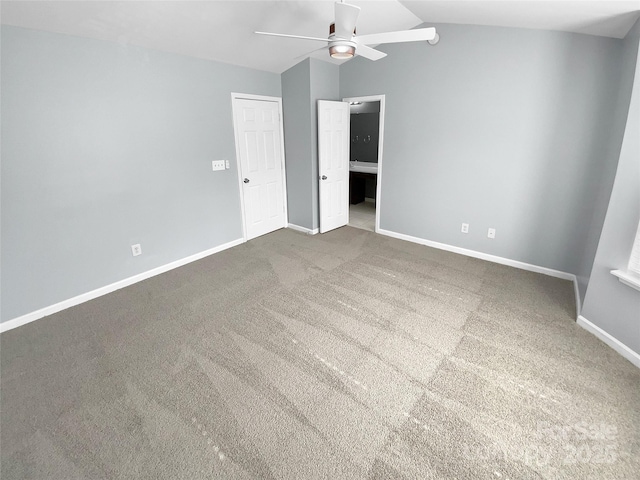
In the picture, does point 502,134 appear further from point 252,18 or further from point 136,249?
point 136,249

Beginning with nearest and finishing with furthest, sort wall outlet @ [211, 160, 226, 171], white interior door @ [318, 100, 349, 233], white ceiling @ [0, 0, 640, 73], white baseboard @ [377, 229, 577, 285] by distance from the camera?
white ceiling @ [0, 0, 640, 73] < white baseboard @ [377, 229, 577, 285] < wall outlet @ [211, 160, 226, 171] < white interior door @ [318, 100, 349, 233]

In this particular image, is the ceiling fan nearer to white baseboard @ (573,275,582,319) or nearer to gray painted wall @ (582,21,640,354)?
gray painted wall @ (582,21,640,354)

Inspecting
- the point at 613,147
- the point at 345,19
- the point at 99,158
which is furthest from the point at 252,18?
the point at 613,147

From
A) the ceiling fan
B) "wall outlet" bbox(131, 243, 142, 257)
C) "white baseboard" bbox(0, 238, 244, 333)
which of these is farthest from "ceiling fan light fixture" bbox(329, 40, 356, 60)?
"white baseboard" bbox(0, 238, 244, 333)

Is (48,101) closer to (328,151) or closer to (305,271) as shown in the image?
(305,271)

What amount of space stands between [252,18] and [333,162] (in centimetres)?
215

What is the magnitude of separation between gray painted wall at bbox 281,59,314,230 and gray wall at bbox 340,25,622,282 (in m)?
0.79

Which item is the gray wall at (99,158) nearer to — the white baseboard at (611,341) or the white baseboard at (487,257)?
the white baseboard at (487,257)

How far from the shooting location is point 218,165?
3867 mm

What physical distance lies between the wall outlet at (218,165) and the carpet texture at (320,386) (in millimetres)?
1534

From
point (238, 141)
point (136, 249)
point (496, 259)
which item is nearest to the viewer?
point (136, 249)

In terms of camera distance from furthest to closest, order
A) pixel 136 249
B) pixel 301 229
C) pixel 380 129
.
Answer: pixel 301 229, pixel 380 129, pixel 136 249

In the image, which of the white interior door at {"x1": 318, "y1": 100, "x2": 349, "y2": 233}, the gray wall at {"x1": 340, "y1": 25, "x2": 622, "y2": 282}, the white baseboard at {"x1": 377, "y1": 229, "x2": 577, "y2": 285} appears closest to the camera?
the gray wall at {"x1": 340, "y1": 25, "x2": 622, "y2": 282}

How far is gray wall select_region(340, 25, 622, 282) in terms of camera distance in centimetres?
288
